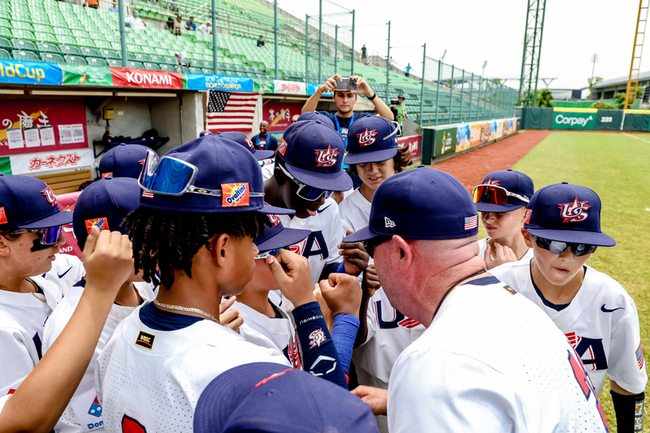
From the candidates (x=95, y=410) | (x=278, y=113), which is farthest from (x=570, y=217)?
(x=278, y=113)

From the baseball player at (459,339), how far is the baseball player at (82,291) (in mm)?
1246

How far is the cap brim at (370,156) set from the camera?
3.48m

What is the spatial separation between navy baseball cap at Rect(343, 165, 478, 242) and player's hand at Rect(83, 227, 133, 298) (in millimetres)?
910

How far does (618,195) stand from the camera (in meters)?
11.9

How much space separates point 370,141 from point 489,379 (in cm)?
278

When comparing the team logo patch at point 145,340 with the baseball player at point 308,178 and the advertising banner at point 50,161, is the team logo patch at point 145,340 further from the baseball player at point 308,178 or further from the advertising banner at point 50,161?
the advertising banner at point 50,161

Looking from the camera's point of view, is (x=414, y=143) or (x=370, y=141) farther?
(x=414, y=143)

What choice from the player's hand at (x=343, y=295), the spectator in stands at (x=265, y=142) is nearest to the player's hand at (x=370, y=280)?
the player's hand at (x=343, y=295)

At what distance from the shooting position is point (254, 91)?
13.1 metres

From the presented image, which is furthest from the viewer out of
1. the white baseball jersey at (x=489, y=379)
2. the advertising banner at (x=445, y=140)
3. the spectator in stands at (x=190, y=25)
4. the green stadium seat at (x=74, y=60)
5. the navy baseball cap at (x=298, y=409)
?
the advertising banner at (x=445, y=140)

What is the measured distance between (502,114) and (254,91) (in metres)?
32.8

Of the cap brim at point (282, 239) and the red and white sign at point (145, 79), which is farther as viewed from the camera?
the red and white sign at point (145, 79)

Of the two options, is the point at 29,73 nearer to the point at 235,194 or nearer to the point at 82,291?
the point at 82,291

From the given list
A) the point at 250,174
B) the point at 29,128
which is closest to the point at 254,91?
the point at 29,128
